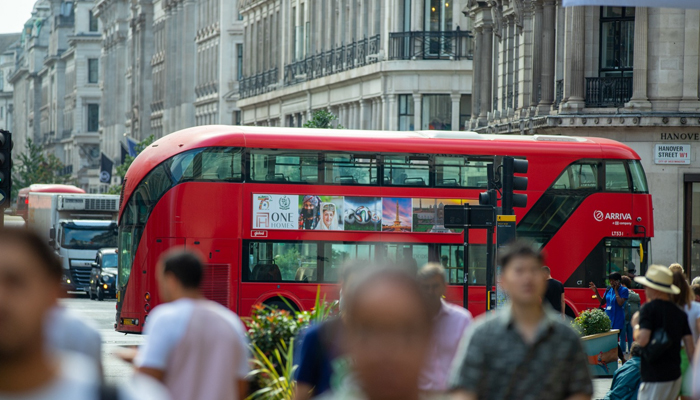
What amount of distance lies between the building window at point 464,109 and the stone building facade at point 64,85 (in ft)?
256

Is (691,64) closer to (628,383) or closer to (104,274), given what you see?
(628,383)

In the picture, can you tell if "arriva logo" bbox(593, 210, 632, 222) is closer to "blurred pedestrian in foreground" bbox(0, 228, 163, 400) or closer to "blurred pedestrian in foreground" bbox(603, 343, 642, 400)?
"blurred pedestrian in foreground" bbox(603, 343, 642, 400)

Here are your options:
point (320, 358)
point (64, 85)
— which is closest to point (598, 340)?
point (320, 358)

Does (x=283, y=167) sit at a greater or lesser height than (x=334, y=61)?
lesser

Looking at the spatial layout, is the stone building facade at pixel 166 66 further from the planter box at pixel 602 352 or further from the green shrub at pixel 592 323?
the planter box at pixel 602 352

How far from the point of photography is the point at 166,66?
293ft

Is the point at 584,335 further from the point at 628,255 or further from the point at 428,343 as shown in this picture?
the point at 428,343

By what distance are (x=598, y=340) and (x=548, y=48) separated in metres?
17.3

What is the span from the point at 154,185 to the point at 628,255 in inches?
354

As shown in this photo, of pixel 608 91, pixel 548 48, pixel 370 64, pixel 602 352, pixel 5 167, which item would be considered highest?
pixel 370 64

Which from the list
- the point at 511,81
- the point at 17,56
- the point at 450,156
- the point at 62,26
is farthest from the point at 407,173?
the point at 17,56

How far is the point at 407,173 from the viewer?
23.4 m

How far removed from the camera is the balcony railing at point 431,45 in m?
44.8

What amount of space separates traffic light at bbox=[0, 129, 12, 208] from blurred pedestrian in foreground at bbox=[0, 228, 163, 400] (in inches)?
522
